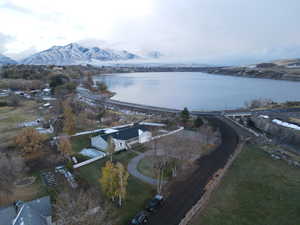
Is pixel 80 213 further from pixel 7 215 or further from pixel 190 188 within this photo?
pixel 190 188

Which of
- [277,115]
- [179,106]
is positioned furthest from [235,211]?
[179,106]

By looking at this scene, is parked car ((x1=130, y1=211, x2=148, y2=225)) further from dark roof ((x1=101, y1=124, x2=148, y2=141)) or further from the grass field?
the grass field

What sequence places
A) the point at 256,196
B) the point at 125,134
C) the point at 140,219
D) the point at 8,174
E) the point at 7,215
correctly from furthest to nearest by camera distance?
the point at 125,134 → the point at 256,196 → the point at 8,174 → the point at 140,219 → the point at 7,215

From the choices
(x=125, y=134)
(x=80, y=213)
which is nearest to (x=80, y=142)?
(x=125, y=134)

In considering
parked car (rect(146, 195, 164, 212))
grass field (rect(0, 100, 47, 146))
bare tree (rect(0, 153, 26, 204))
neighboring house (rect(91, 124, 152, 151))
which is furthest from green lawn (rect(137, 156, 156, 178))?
grass field (rect(0, 100, 47, 146))

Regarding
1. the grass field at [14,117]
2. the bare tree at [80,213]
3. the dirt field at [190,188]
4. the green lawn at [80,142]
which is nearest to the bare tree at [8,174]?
the bare tree at [80,213]

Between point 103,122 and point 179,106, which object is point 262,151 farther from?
point 179,106

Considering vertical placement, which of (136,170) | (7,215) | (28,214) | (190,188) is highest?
(28,214)
